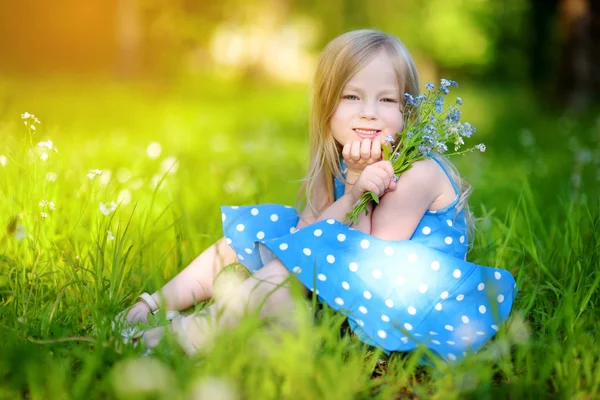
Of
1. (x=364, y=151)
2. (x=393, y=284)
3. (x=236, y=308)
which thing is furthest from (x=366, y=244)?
(x=236, y=308)

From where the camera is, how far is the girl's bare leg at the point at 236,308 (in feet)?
6.12

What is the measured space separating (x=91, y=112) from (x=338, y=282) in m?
7.09

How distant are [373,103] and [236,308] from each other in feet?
2.79

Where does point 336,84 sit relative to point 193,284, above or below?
above

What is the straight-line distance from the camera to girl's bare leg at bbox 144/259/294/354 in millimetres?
1865

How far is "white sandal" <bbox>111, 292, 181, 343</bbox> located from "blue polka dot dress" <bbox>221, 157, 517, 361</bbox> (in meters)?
0.41

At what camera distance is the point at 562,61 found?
9.39 metres

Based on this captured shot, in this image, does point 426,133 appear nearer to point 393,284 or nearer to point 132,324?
point 393,284

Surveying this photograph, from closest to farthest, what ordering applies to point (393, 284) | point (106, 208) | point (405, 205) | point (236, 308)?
point (236, 308)
point (393, 284)
point (405, 205)
point (106, 208)

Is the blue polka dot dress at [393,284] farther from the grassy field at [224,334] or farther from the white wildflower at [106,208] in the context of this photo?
the white wildflower at [106,208]

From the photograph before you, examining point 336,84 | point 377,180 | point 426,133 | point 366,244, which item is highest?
point 336,84

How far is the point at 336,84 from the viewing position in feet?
7.73

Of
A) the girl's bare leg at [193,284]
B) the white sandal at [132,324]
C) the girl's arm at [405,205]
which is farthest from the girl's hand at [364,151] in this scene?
the white sandal at [132,324]

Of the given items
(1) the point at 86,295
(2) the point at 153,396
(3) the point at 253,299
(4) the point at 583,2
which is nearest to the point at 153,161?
(1) the point at 86,295
